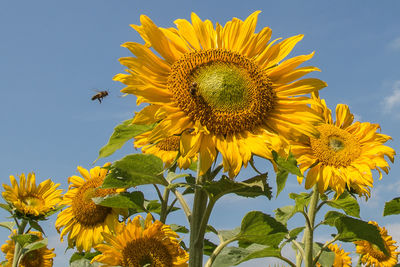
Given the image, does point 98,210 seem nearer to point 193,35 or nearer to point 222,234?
point 222,234

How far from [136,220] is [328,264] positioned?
6.27 ft

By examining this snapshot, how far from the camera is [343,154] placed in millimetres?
4824

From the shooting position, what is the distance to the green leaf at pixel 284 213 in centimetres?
446

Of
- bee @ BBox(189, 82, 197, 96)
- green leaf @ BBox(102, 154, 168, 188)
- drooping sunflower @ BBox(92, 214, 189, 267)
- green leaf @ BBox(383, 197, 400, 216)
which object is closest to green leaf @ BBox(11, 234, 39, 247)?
drooping sunflower @ BBox(92, 214, 189, 267)

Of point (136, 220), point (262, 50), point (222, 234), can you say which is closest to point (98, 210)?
point (136, 220)

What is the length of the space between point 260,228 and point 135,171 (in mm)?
838

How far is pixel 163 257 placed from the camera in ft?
11.6

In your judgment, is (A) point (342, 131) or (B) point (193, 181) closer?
(B) point (193, 181)

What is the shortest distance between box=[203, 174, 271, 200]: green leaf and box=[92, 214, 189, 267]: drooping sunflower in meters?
1.02

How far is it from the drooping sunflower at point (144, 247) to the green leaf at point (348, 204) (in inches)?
68.1

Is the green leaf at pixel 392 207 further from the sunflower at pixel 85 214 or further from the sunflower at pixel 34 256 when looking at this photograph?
the sunflower at pixel 34 256

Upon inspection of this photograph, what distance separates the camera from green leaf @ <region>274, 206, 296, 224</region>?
14.6ft

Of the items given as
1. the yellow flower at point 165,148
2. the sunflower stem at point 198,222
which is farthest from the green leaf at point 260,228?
the yellow flower at point 165,148

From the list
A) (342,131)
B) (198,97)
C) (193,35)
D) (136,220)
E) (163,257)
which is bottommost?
(163,257)
